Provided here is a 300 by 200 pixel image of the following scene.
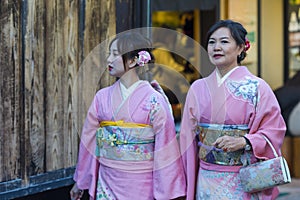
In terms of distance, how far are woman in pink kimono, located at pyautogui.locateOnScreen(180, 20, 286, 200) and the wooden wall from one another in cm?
122

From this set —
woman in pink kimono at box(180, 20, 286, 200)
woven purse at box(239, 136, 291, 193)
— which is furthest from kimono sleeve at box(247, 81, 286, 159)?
woven purse at box(239, 136, 291, 193)

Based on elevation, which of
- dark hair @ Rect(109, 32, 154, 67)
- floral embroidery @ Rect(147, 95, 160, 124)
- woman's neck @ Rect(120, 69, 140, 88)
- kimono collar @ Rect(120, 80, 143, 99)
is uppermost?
dark hair @ Rect(109, 32, 154, 67)

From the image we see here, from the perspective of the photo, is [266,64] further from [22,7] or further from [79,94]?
[22,7]

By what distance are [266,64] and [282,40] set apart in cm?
60

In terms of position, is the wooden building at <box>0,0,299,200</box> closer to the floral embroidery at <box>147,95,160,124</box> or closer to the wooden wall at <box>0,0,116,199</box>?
the wooden wall at <box>0,0,116,199</box>

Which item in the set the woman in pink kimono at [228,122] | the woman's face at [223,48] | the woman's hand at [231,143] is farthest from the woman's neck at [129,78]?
the woman's hand at [231,143]

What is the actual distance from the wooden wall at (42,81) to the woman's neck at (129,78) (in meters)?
0.79

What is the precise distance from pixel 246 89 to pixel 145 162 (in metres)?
0.85

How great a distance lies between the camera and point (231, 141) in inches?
180

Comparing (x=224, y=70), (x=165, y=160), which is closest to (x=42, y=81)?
(x=165, y=160)

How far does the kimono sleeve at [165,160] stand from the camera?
4.81 m

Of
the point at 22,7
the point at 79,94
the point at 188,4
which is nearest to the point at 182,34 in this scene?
the point at 188,4

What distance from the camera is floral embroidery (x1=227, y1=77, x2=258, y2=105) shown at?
4.66 meters

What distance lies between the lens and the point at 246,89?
4695 millimetres
